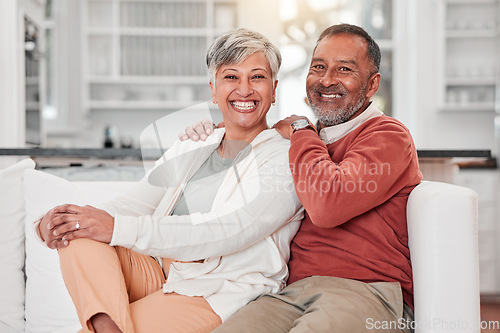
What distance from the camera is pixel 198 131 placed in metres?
1.49

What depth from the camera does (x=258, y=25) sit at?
184 inches

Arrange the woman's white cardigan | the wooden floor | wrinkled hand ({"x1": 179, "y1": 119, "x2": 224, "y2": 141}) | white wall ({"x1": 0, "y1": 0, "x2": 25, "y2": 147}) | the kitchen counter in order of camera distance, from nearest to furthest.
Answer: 1. the woman's white cardigan
2. wrinkled hand ({"x1": 179, "y1": 119, "x2": 224, "y2": 141})
3. the kitchen counter
4. the wooden floor
5. white wall ({"x1": 0, "y1": 0, "x2": 25, "y2": 147})

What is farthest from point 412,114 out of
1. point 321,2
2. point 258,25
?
point 258,25

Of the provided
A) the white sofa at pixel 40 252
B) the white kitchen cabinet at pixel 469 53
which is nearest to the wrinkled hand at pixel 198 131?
the white sofa at pixel 40 252

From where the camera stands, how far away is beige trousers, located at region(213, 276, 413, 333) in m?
1.11

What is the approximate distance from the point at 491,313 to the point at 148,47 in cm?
352

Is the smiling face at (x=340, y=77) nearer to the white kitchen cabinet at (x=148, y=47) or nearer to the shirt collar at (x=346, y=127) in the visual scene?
the shirt collar at (x=346, y=127)

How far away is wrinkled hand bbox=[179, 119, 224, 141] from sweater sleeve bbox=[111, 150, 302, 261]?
0.88ft

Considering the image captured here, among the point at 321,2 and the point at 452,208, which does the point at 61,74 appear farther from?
the point at 452,208

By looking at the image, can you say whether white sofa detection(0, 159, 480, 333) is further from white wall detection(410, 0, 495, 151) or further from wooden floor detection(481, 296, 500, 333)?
white wall detection(410, 0, 495, 151)

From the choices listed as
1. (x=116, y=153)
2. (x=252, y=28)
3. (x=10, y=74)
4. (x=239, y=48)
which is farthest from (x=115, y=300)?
(x=252, y=28)

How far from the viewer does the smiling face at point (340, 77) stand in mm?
1373

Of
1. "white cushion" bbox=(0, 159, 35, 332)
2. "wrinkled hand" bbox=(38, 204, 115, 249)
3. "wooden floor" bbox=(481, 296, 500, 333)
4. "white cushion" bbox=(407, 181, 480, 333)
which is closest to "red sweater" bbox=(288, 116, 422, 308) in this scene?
"white cushion" bbox=(407, 181, 480, 333)

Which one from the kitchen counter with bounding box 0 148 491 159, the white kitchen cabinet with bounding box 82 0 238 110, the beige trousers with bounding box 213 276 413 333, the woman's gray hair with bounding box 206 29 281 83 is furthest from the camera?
the white kitchen cabinet with bounding box 82 0 238 110
